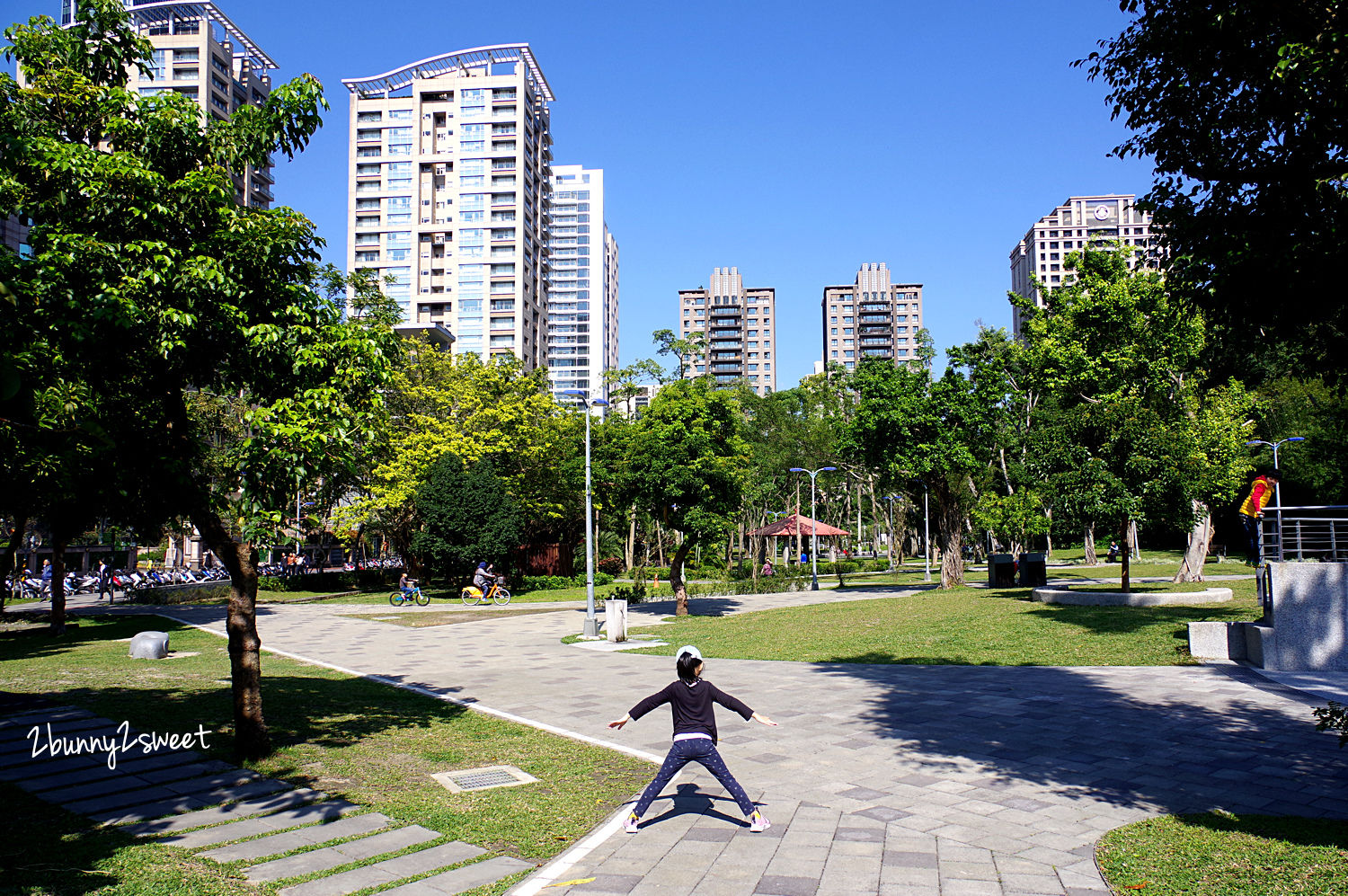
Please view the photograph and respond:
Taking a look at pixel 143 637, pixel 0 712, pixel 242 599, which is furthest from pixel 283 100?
pixel 143 637

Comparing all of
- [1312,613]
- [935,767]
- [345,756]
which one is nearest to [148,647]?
[345,756]

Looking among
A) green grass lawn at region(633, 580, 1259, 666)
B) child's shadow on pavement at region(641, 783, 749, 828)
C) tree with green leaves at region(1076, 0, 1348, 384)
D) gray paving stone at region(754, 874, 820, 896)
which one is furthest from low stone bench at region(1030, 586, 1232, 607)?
gray paving stone at region(754, 874, 820, 896)

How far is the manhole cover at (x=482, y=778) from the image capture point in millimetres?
7852

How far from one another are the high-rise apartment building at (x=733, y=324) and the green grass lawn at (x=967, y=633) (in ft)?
415

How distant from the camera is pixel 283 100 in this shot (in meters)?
8.77

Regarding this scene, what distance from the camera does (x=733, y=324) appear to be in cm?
15262

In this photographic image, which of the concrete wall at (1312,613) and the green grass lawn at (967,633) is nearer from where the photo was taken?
the concrete wall at (1312,613)

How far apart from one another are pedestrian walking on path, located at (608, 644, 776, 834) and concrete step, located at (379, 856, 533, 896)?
1000 millimetres

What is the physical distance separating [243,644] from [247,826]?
2.56 m

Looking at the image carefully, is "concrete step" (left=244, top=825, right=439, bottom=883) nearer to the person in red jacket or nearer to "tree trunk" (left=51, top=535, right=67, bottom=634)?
the person in red jacket

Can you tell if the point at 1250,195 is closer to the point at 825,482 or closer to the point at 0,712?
the point at 0,712

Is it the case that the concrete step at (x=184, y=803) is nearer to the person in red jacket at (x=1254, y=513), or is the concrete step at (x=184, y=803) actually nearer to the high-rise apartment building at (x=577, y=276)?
the person in red jacket at (x=1254, y=513)

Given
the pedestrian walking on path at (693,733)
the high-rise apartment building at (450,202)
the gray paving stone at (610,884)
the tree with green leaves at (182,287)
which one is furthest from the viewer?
the high-rise apartment building at (450,202)

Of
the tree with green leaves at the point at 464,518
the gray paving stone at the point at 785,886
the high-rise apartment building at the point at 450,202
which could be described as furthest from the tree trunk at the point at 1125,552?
the high-rise apartment building at the point at 450,202
